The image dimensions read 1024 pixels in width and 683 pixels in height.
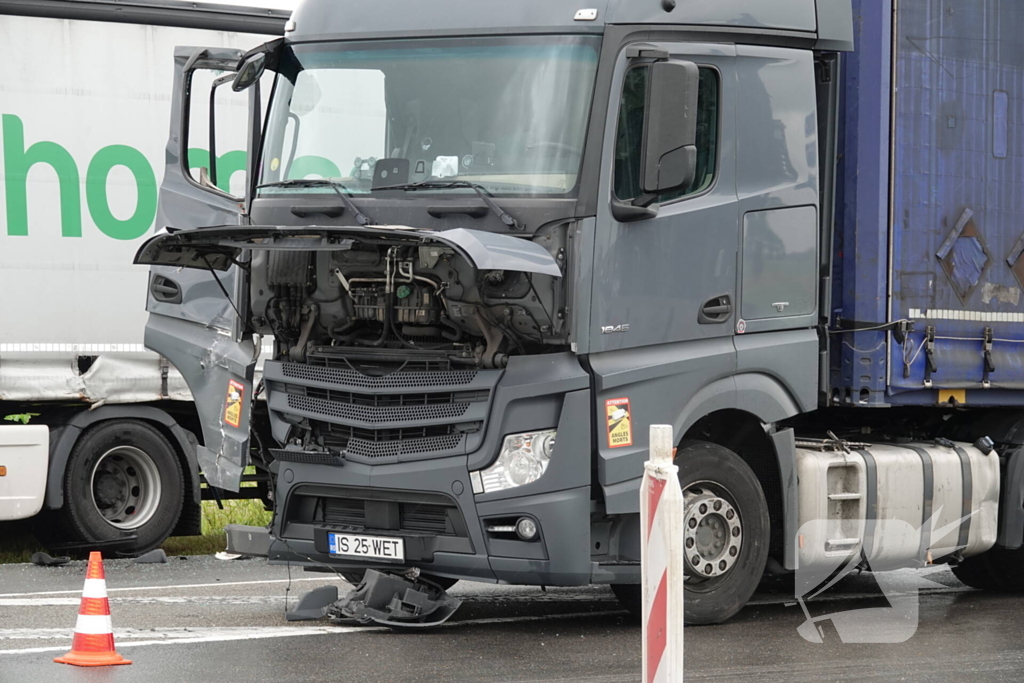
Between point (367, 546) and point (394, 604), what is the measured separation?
1.14 ft

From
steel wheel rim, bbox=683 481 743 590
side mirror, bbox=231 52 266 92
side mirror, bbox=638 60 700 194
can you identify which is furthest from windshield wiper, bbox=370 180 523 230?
steel wheel rim, bbox=683 481 743 590

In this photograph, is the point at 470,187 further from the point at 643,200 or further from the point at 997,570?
the point at 997,570

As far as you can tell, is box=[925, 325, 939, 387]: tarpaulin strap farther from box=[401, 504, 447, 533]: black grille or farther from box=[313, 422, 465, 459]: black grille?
box=[401, 504, 447, 533]: black grille

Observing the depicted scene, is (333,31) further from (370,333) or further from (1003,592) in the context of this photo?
(1003,592)

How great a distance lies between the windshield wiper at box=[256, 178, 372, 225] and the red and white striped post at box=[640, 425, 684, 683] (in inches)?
137

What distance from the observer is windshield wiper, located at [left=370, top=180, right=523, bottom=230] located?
7.93 metres

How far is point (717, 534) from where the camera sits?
8.76m

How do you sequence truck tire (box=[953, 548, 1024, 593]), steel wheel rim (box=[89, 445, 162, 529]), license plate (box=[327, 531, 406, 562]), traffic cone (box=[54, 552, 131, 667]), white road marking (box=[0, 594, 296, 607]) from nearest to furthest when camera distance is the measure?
traffic cone (box=[54, 552, 131, 667])
license plate (box=[327, 531, 406, 562])
white road marking (box=[0, 594, 296, 607])
truck tire (box=[953, 548, 1024, 593])
steel wheel rim (box=[89, 445, 162, 529])

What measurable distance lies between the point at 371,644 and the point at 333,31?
10.7 ft

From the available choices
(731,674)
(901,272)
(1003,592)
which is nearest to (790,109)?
(901,272)

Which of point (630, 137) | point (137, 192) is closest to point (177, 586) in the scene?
point (137, 192)

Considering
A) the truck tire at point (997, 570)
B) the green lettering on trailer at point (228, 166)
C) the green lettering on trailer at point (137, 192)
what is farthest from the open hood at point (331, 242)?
the truck tire at point (997, 570)

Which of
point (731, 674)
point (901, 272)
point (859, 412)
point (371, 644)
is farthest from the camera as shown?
point (859, 412)

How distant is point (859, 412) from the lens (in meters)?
10.1
